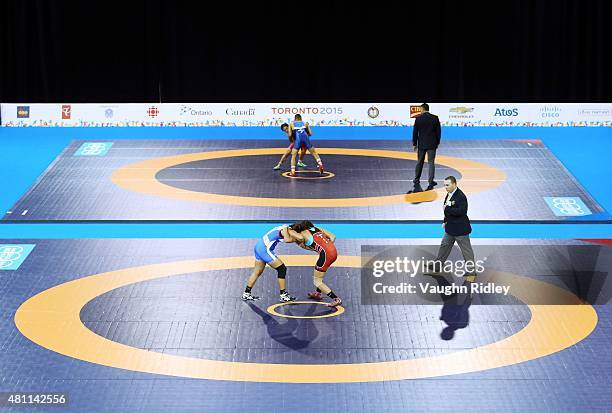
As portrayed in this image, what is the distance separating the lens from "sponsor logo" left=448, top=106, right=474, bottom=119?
2764 cm

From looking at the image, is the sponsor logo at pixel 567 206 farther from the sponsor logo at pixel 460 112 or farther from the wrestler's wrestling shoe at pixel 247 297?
the sponsor logo at pixel 460 112

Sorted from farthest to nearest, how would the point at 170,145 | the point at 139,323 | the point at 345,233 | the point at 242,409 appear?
the point at 170,145, the point at 345,233, the point at 139,323, the point at 242,409

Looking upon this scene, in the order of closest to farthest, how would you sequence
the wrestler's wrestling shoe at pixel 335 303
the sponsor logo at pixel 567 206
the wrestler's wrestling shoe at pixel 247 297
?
the wrestler's wrestling shoe at pixel 335 303 < the wrestler's wrestling shoe at pixel 247 297 < the sponsor logo at pixel 567 206

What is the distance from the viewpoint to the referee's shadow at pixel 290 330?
14.2m

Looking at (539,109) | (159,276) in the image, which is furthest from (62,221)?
(539,109)

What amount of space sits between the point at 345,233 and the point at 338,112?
902 cm

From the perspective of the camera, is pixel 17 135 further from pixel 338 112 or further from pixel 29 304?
pixel 29 304

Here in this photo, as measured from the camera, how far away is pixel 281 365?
44.5 feet

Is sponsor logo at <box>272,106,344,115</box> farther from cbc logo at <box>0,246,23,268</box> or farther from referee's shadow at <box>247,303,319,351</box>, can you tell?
referee's shadow at <box>247,303,319,351</box>

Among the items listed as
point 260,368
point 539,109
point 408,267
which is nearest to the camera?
point 260,368

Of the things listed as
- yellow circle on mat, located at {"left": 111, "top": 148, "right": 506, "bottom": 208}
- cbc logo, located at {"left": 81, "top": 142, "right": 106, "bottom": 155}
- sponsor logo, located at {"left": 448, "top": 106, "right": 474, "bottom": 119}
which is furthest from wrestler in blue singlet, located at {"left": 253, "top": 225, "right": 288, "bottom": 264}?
sponsor logo, located at {"left": 448, "top": 106, "right": 474, "bottom": 119}

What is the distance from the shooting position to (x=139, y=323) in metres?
14.9
